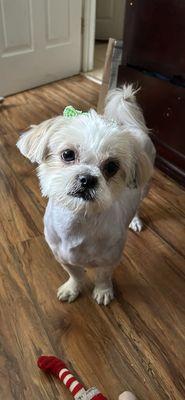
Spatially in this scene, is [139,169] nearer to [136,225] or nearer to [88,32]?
[136,225]

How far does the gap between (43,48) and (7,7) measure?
424 mm

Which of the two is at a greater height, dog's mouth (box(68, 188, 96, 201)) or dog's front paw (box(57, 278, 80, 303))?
dog's mouth (box(68, 188, 96, 201))

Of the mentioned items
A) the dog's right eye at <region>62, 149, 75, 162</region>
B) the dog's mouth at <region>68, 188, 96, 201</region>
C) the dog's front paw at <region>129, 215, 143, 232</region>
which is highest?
the dog's right eye at <region>62, 149, 75, 162</region>

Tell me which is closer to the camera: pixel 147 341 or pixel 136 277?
pixel 147 341

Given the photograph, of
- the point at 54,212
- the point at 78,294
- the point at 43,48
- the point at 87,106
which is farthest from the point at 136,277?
the point at 43,48

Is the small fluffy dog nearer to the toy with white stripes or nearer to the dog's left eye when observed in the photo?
the dog's left eye

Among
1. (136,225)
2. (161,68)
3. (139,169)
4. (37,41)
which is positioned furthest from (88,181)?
(37,41)

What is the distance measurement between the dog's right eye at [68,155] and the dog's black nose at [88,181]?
8cm

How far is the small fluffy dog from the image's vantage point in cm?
81

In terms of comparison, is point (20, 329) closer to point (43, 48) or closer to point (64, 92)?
point (64, 92)

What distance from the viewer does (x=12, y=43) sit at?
249 centimetres

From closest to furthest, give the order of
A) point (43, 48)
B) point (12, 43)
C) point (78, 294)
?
point (78, 294)
point (12, 43)
point (43, 48)

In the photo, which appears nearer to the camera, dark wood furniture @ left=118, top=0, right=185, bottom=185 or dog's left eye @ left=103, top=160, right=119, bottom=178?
dog's left eye @ left=103, top=160, right=119, bottom=178

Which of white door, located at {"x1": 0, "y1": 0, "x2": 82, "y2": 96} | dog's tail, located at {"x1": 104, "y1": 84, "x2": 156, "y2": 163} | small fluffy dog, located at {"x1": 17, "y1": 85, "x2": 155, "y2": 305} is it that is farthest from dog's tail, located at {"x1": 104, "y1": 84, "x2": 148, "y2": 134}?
white door, located at {"x1": 0, "y1": 0, "x2": 82, "y2": 96}
